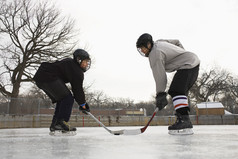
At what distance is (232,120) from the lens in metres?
15.2

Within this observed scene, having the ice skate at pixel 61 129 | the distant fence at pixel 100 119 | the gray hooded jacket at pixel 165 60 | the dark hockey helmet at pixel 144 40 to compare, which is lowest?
the distant fence at pixel 100 119

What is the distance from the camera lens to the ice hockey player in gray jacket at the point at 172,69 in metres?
2.52

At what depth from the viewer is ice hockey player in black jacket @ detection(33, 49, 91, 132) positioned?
301 cm

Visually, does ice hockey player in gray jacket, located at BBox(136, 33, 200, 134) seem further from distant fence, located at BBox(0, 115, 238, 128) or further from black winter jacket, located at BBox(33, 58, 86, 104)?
distant fence, located at BBox(0, 115, 238, 128)

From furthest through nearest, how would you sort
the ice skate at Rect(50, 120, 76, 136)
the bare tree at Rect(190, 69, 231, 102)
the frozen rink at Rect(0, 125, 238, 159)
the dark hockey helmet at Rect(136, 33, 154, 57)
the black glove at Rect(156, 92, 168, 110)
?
the bare tree at Rect(190, 69, 231, 102) < the ice skate at Rect(50, 120, 76, 136) < the dark hockey helmet at Rect(136, 33, 154, 57) < the black glove at Rect(156, 92, 168, 110) < the frozen rink at Rect(0, 125, 238, 159)

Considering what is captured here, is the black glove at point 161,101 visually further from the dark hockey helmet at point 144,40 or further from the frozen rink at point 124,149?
the dark hockey helmet at point 144,40

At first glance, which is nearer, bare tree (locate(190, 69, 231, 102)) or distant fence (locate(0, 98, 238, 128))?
distant fence (locate(0, 98, 238, 128))

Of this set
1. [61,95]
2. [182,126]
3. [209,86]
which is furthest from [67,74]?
[209,86]

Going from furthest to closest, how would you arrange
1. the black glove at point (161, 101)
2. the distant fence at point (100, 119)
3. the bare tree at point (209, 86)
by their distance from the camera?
the bare tree at point (209, 86) < the distant fence at point (100, 119) < the black glove at point (161, 101)

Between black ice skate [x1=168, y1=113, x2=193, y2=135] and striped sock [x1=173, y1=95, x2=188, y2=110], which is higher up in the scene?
striped sock [x1=173, y1=95, x2=188, y2=110]

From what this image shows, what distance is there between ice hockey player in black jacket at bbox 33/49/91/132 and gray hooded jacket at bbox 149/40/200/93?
108cm

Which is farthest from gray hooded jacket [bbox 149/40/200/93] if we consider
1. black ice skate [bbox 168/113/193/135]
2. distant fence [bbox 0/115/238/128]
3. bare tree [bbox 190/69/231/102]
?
bare tree [bbox 190/69/231/102]

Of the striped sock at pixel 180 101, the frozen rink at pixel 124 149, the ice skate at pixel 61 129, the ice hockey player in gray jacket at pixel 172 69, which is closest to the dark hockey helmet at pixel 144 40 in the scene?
the ice hockey player in gray jacket at pixel 172 69

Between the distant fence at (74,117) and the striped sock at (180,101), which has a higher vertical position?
the striped sock at (180,101)
